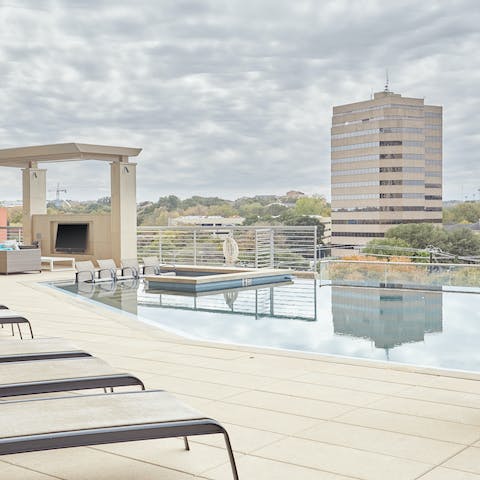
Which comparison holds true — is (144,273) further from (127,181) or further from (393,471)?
(393,471)

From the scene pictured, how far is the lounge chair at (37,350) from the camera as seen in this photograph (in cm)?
357

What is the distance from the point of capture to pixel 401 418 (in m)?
3.42

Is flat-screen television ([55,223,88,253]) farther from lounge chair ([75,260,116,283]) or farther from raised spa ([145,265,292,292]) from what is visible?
lounge chair ([75,260,116,283])

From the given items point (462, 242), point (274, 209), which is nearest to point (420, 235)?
point (462, 242)

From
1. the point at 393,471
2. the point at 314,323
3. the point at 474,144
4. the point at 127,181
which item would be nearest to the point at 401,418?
the point at 393,471

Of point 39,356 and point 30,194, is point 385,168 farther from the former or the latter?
point 39,356

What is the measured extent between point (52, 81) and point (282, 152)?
83.2 ft

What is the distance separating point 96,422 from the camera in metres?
2.36

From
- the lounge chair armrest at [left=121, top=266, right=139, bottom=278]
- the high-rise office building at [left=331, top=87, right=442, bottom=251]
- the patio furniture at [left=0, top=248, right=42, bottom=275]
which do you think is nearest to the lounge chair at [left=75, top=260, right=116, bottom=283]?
the lounge chair armrest at [left=121, top=266, right=139, bottom=278]

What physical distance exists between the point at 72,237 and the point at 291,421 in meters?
11.9

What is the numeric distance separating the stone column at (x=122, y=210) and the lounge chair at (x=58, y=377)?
1079 centimetres

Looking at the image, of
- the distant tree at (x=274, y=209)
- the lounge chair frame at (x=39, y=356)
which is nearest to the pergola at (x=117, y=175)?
the lounge chair frame at (x=39, y=356)

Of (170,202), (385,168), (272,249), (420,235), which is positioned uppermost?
(385,168)

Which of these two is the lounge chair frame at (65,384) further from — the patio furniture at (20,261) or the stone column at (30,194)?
the stone column at (30,194)
